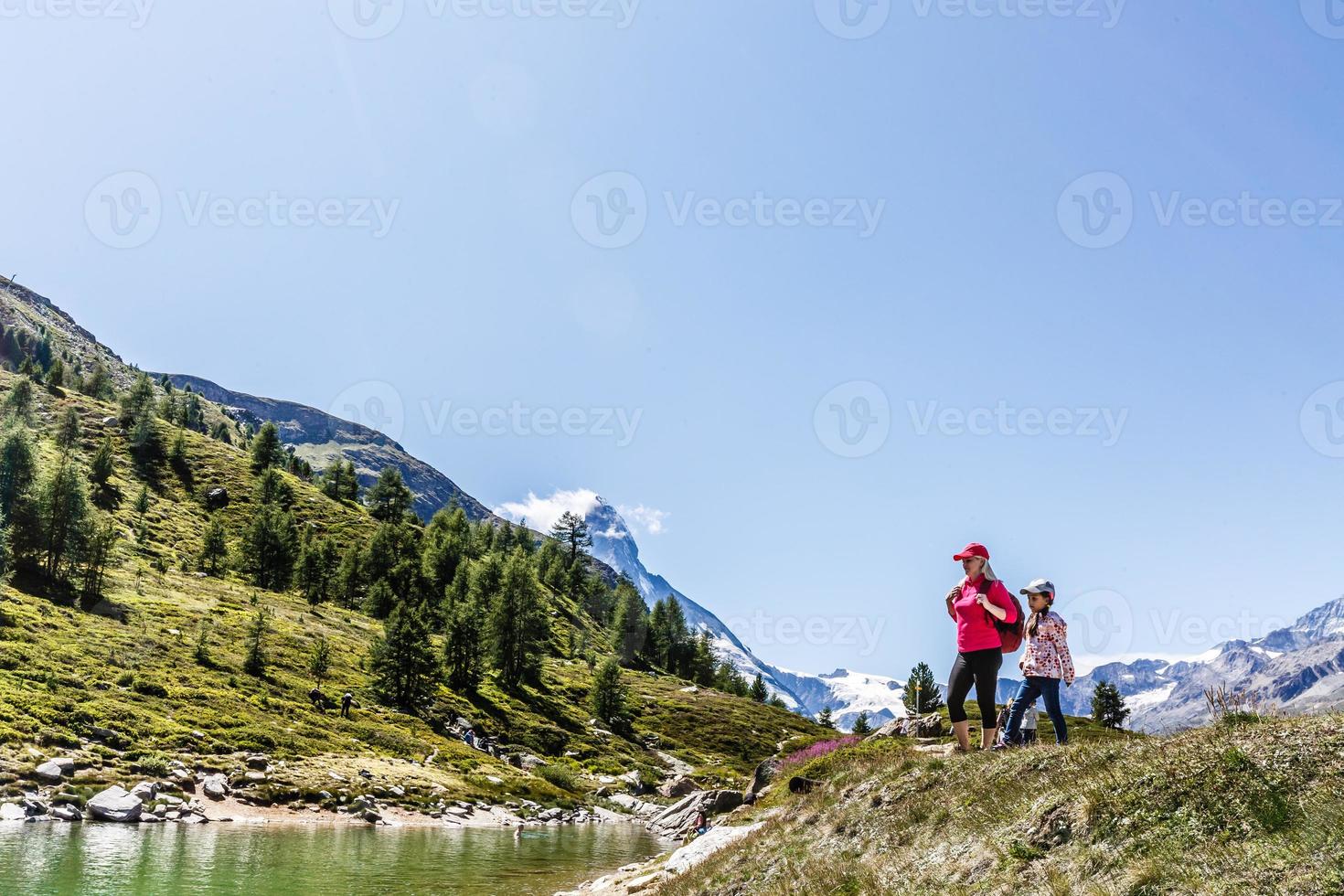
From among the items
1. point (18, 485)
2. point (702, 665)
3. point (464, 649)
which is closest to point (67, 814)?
point (464, 649)

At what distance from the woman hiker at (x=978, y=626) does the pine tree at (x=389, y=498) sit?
540 ft

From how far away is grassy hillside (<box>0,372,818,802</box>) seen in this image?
4538cm

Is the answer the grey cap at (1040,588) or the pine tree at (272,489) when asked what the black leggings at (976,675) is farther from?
the pine tree at (272,489)

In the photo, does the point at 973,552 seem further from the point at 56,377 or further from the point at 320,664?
the point at 56,377

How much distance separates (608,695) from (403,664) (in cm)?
3238

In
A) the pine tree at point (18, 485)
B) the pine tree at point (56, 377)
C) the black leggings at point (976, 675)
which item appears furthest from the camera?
the pine tree at point (56, 377)

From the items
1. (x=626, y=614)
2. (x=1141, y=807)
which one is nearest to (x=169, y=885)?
(x=1141, y=807)

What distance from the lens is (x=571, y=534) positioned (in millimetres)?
184000

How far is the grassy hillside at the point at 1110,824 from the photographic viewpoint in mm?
7340

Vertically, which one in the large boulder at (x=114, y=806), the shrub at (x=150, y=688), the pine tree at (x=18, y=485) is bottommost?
the large boulder at (x=114, y=806)

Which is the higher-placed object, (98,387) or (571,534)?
(98,387)

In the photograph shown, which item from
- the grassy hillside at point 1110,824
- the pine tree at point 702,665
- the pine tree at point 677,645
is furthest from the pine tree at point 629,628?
the grassy hillside at point 1110,824

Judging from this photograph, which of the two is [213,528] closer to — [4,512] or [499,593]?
[4,512]

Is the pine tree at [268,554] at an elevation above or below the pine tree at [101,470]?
below
